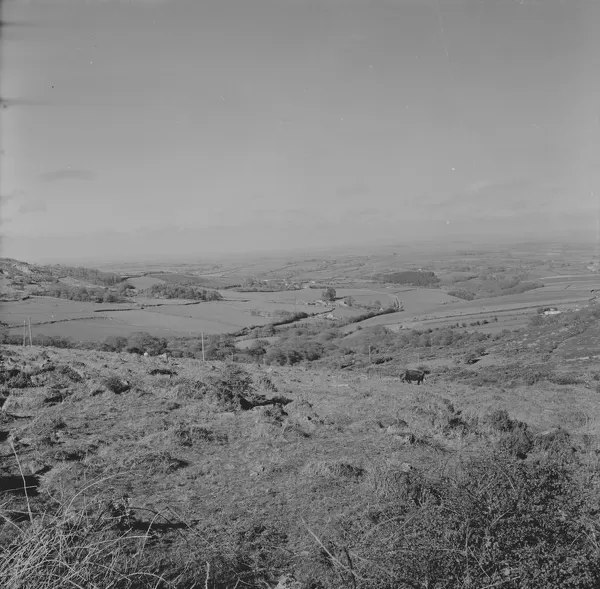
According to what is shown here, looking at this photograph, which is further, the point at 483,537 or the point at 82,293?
the point at 82,293

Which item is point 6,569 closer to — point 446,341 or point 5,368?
point 5,368

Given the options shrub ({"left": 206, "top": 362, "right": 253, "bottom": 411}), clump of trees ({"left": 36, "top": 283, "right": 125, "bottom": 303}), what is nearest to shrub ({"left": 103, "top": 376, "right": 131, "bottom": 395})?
shrub ({"left": 206, "top": 362, "right": 253, "bottom": 411})

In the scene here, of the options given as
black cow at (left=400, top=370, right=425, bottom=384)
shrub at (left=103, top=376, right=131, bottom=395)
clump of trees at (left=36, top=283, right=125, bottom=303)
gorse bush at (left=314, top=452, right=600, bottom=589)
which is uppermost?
clump of trees at (left=36, top=283, right=125, bottom=303)

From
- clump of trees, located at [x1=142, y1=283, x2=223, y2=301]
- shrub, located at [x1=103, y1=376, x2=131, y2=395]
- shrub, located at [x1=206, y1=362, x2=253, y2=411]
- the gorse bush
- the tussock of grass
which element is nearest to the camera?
the gorse bush

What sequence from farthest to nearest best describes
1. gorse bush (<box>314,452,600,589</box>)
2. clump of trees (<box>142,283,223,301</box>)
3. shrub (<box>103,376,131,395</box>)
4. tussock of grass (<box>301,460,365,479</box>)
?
clump of trees (<box>142,283,223,301</box>) < shrub (<box>103,376,131,395</box>) < tussock of grass (<box>301,460,365,479</box>) < gorse bush (<box>314,452,600,589</box>)

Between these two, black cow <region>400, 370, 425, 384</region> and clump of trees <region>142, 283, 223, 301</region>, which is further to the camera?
clump of trees <region>142, 283, 223, 301</region>

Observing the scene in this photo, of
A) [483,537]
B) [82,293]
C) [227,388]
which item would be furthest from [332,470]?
[82,293]

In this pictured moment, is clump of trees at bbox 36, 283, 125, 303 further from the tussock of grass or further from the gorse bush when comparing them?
the gorse bush

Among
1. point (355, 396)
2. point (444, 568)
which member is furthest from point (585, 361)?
point (444, 568)

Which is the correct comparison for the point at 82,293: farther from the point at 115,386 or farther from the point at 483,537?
the point at 483,537
